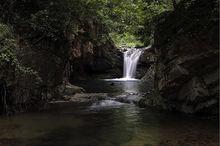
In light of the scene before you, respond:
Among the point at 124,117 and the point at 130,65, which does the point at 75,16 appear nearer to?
the point at 124,117

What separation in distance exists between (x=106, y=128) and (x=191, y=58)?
479cm

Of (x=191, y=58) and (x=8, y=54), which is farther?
(x=8, y=54)

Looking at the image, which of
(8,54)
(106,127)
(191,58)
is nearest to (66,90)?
(8,54)

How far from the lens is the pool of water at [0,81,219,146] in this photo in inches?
490

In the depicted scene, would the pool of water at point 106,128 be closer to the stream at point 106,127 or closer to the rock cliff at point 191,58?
the stream at point 106,127

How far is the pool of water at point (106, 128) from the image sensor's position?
1245 centimetres

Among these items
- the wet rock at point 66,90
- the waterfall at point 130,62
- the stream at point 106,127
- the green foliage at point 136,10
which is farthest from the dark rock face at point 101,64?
the stream at point 106,127

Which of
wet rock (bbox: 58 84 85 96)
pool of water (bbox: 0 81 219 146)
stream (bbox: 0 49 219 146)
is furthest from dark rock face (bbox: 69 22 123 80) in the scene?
pool of water (bbox: 0 81 219 146)

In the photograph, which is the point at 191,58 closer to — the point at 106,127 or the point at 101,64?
the point at 106,127

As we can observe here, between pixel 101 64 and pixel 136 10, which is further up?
pixel 136 10

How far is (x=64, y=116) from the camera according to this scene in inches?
680

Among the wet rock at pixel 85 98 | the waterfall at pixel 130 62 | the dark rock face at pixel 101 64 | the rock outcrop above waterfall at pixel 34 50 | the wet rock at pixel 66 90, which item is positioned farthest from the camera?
the waterfall at pixel 130 62

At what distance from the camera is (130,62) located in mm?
46156

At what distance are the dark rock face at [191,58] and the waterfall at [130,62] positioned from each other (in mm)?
26501
